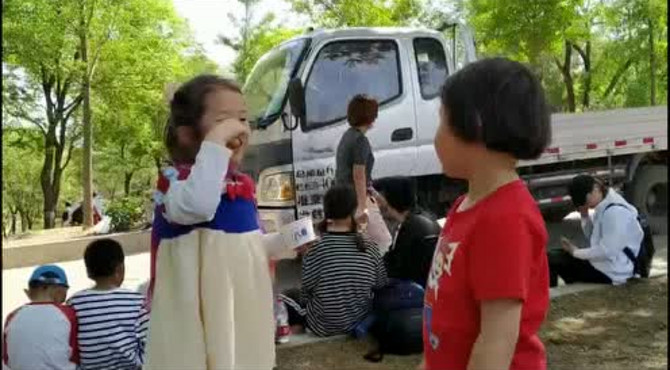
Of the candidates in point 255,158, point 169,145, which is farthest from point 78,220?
point 169,145

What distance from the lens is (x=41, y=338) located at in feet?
9.51

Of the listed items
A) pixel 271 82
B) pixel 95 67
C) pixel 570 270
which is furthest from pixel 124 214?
pixel 570 270

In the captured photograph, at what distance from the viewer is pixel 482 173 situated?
4.78 ft

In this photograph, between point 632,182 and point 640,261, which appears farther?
point 632,182

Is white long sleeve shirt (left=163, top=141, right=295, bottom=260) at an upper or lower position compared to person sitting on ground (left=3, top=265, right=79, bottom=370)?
upper

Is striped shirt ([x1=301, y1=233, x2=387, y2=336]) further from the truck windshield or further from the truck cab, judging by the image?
the truck windshield

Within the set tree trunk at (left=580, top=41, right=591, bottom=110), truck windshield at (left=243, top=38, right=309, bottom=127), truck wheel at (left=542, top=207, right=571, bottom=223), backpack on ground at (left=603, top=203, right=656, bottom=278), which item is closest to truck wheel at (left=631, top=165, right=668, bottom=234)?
truck wheel at (left=542, top=207, right=571, bottom=223)

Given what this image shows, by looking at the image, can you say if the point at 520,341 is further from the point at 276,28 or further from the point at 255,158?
the point at 276,28

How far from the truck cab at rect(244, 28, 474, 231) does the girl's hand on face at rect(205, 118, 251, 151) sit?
13.3ft

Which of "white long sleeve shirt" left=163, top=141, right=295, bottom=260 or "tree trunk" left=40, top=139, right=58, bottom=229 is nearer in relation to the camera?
"white long sleeve shirt" left=163, top=141, right=295, bottom=260

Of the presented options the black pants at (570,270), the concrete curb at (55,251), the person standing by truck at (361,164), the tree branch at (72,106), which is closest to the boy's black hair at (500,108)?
the person standing by truck at (361,164)

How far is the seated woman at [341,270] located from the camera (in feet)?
13.1

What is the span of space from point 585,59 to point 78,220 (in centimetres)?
1534

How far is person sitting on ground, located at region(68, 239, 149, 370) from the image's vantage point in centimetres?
296
